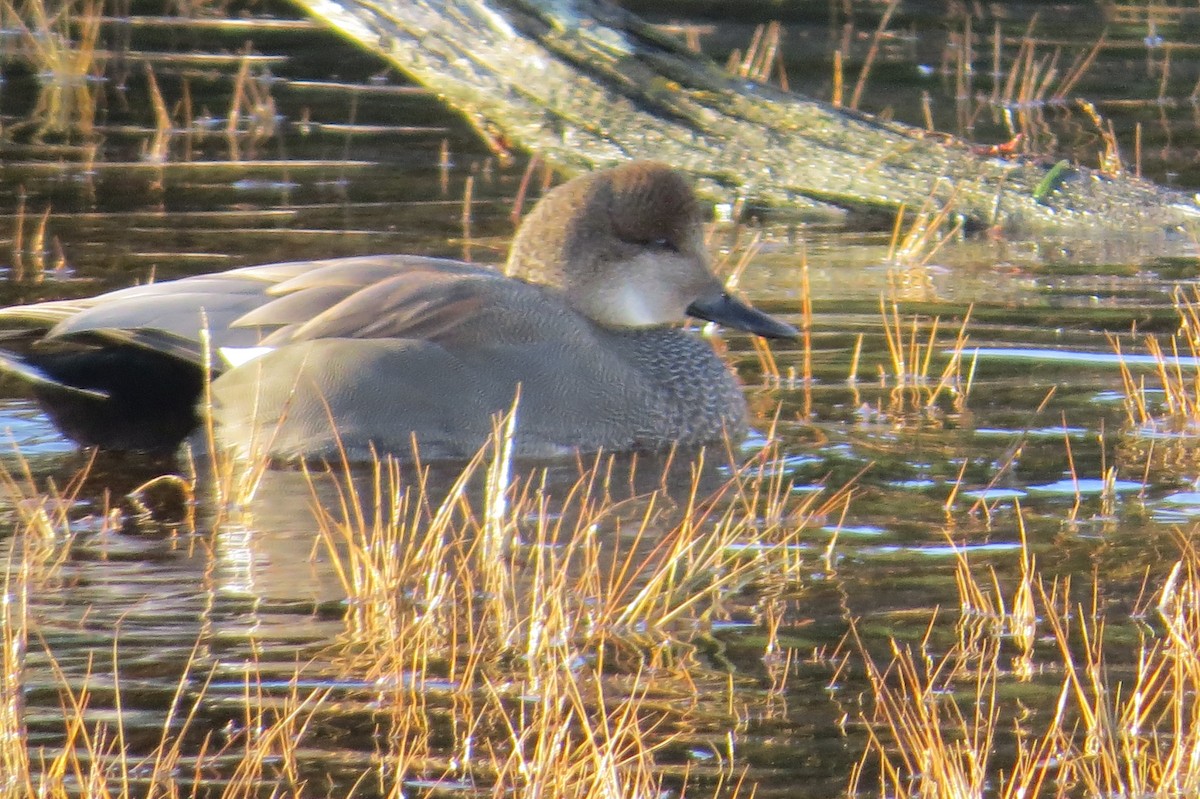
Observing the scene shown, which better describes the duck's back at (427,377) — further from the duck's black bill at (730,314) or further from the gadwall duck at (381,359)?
the duck's black bill at (730,314)

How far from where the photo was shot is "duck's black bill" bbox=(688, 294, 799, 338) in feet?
21.5

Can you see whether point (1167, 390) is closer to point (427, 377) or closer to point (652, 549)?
point (652, 549)

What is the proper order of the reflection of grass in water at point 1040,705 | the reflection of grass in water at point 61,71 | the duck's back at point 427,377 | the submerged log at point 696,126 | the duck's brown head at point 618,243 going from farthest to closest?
the reflection of grass in water at point 61,71 → the submerged log at point 696,126 → the duck's brown head at point 618,243 → the duck's back at point 427,377 → the reflection of grass in water at point 1040,705

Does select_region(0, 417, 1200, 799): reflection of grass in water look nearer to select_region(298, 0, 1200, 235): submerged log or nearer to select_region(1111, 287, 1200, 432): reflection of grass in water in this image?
select_region(1111, 287, 1200, 432): reflection of grass in water

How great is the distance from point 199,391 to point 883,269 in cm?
361

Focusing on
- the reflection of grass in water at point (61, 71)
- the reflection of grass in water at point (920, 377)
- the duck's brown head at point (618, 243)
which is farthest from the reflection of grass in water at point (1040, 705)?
the reflection of grass in water at point (61, 71)

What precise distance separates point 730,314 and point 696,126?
3019 millimetres

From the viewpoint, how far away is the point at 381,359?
5832 mm

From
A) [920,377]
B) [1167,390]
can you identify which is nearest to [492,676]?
[1167,390]

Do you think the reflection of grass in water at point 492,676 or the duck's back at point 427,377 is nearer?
the reflection of grass in water at point 492,676

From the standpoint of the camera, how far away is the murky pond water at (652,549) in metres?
3.87

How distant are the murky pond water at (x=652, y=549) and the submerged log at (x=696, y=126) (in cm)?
25

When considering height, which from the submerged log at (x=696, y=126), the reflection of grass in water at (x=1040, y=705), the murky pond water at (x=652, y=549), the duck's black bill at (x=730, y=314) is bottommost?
the murky pond water at (x=652, y=549)

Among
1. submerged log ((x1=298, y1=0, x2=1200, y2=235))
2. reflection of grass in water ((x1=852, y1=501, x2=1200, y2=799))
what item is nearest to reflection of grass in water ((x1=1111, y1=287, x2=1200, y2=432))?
reflection of grass in water ((x1=852, y1=501, x2=1200, y2=799))
